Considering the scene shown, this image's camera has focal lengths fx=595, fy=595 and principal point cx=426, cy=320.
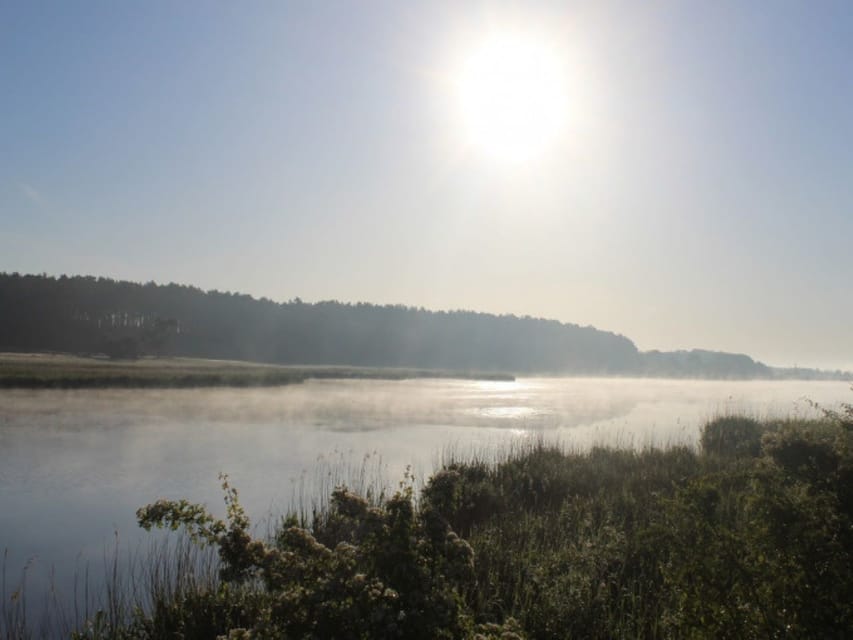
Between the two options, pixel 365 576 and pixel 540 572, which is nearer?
pixel 365 576

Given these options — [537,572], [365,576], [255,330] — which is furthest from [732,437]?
[255,330]

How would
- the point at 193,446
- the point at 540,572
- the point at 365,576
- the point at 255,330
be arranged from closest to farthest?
the point at 365,576 < the point at 540,572 < the point at 193,446 < the point at 255,330

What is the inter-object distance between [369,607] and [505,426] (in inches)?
1057

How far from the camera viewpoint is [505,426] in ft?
99.5

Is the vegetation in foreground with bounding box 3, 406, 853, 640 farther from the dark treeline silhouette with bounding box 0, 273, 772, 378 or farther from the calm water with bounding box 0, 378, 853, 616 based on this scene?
the dark treeline silhouette with bounding box 0, 273, 772, 378

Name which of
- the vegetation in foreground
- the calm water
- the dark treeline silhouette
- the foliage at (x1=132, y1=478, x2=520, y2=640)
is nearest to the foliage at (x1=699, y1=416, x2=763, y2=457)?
the calm water

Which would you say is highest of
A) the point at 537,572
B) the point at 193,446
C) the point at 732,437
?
the point at 732,437

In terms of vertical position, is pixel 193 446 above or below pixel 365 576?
below

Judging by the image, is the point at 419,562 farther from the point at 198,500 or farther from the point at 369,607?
the point at 198,500

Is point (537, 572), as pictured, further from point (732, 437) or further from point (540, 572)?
point (732, 437)

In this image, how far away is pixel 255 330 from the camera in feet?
449

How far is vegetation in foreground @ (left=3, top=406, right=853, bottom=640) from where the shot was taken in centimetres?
418

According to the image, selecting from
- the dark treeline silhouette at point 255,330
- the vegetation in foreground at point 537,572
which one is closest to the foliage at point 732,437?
the vegetation in foreground at point 537,572

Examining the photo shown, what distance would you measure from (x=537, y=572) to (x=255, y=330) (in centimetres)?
13571
